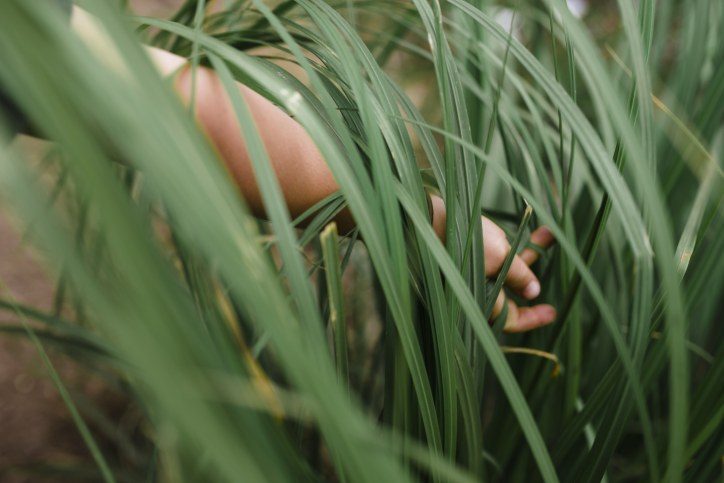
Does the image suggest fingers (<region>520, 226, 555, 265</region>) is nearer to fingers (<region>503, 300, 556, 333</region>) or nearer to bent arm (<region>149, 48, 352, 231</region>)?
fingers (<region>503, 300, 556, 333</region>)

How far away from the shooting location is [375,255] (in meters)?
0.39

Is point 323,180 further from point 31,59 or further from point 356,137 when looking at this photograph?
point 31,59

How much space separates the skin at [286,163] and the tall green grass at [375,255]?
3 centimetres

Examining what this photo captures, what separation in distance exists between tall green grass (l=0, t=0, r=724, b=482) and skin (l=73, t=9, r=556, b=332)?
0.03 metres

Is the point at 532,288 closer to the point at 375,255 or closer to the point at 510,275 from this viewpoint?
the point at 510,275

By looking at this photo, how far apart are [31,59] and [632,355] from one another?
15.5 inches

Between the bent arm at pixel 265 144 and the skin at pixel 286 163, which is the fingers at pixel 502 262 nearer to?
the skin at pixel 286 163

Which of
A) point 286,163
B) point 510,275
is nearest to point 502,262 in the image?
point 510,275

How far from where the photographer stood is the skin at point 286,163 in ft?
1.80

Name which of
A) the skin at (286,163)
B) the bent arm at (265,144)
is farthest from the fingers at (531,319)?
the bent arm at (265,144)

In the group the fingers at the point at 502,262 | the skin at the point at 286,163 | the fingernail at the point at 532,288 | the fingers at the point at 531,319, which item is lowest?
the fingers at the point at 531,319

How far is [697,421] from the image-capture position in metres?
0.52

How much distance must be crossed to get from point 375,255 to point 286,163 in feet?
0.68

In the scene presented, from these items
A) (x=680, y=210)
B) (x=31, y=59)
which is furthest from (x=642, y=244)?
(x=680, y=210)
